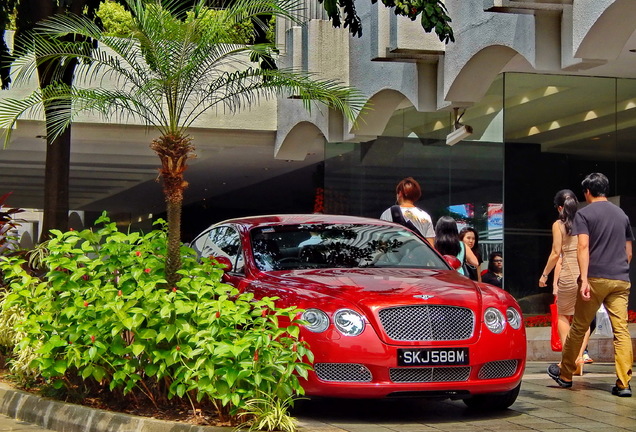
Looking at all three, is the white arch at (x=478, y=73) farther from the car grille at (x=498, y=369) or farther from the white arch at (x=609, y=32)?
the car grille at (x=498, y=369)

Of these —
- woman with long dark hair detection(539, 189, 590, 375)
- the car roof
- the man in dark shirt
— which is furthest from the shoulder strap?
the man in dark shirt

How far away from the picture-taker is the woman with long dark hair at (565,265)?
1017cm

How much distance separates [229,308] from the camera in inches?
281

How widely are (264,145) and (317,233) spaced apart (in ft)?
48.7

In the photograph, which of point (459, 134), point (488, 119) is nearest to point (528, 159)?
point (488, 119)

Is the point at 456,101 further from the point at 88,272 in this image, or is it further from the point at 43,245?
the point at 88,272

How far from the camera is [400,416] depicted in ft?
26.2

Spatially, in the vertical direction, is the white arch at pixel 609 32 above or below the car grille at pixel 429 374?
above

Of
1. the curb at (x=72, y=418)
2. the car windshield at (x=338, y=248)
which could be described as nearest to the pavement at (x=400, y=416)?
the curb at (x=72, y=418)

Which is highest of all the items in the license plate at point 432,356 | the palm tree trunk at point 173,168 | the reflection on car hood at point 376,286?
the palm tree trunk at point 173,168

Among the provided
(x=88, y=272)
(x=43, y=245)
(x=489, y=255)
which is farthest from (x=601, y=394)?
(x=489, y=255)

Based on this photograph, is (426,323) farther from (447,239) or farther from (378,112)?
(378,112)

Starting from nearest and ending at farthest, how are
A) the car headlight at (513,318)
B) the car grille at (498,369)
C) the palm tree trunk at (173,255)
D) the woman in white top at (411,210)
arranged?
the car grille at (498,369)
the car headlight at (513,318)
the palm tree trunk at (173,255)
the woman in white top at (411,210)

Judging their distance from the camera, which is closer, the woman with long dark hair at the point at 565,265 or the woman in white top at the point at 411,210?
the woman with long dark hair at the point at 565,265
